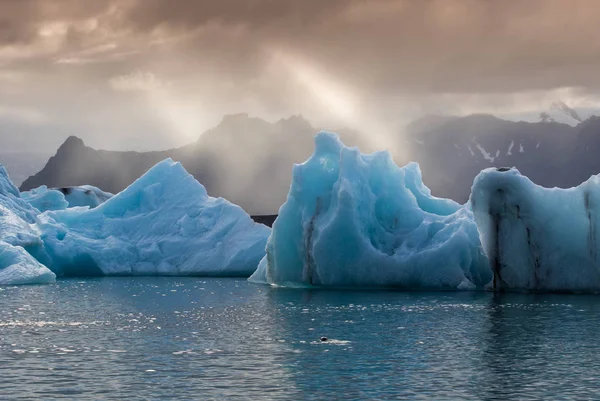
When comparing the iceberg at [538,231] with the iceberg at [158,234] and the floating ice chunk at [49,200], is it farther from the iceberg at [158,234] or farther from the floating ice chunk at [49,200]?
the floating ice chunk at [49,200]

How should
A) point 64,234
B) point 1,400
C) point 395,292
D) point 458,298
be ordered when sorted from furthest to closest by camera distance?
1. point 64,234
2. point 395,292
3. point 458,298
4. point 1,400

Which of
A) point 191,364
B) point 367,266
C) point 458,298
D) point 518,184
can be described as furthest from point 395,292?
point 191,364

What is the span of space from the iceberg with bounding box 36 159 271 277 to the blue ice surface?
11142 millimetres

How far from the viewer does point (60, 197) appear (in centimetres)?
7144

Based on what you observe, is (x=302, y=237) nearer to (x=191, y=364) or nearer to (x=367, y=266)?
(x=367, y=266)

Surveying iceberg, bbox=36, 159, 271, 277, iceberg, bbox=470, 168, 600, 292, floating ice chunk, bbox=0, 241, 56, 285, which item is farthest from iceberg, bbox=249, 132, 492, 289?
iceberg, bbox=36, 159, 271, 277

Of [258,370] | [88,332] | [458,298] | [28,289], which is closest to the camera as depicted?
[258,370]

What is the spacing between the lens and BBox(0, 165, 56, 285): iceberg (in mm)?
45312

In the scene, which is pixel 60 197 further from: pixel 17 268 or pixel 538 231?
pixel 538 231

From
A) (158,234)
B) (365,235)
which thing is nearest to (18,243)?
(158,234)

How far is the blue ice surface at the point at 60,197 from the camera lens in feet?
233

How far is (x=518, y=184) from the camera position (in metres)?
36.1

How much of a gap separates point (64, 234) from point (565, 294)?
104 feet

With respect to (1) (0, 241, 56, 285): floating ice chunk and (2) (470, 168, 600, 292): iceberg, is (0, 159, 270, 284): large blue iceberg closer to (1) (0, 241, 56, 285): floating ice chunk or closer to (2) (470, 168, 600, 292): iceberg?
(1) (0, 241, 56, 285): floating ice chunk
